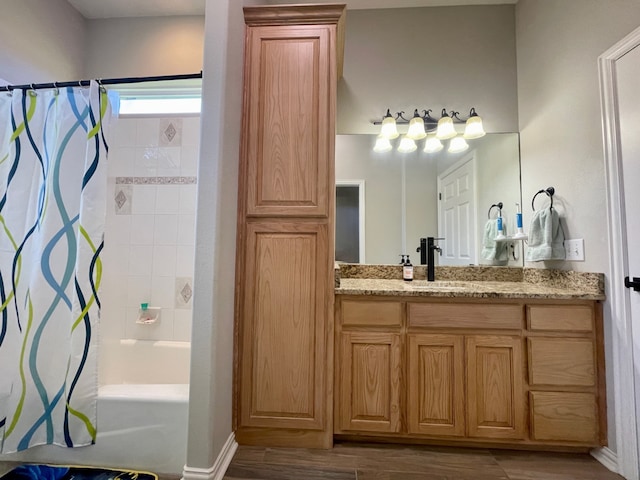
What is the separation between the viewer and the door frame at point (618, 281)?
1.35 m

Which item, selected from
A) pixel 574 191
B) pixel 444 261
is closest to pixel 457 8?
pixel 574 191

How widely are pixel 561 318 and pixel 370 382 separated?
1058 mm

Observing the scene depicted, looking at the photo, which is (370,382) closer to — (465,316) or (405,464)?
(405,464)

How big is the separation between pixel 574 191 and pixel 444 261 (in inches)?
33.0

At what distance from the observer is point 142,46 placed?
2.24 meters

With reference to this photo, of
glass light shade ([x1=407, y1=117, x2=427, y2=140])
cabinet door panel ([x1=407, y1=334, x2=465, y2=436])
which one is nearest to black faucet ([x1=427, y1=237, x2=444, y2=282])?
cabinet door panel ([x1=407, y1=334, x2=465, y2=436])

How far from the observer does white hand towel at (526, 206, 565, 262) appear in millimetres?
1687

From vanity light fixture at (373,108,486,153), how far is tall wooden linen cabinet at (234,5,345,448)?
663 millimetres

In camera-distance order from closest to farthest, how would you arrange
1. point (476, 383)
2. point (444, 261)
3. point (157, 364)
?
1. point (476, 383)
2. point (157, 364)
3. point (444, 261)

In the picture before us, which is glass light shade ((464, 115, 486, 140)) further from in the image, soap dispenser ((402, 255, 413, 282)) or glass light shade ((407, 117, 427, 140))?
soap dispenser ((402, 255, 413, 282))

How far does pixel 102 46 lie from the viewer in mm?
2248

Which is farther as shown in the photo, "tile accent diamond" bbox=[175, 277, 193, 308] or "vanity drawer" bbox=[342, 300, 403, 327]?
"tile accent diamond" bbox=[175, 277, 193, 308]

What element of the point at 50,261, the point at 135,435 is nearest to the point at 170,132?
the point at 50,261

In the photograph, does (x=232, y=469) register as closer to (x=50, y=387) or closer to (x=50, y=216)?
(x=50, y=387)
